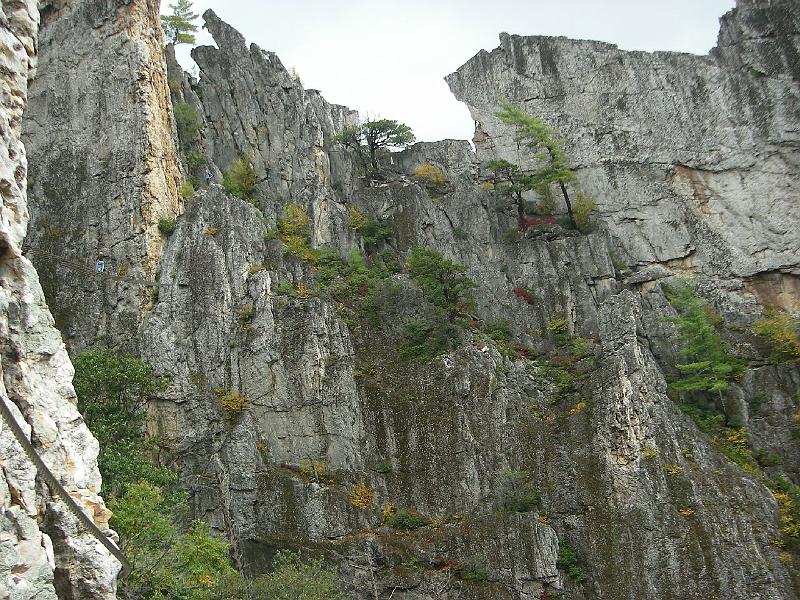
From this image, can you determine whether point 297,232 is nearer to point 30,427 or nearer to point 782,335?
point 782,335

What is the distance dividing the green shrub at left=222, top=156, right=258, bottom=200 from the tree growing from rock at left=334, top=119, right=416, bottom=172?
5691 millimetres

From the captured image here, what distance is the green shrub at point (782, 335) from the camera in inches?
1363

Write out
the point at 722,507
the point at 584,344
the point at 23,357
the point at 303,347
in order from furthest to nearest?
1. the point at 584,344
2. the point at 303,347
3. the point at 722,507
4. the point at 23,357

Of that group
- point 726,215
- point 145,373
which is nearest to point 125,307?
point 145,373

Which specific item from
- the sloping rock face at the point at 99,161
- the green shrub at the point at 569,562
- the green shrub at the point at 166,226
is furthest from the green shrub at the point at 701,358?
the sloping rock face at the point at 99,161

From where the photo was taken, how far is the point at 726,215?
42562 mm

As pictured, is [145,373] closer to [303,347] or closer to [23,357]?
[303,347]

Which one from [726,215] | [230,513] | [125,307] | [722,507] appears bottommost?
[722,507]

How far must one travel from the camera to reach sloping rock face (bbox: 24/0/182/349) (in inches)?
1268

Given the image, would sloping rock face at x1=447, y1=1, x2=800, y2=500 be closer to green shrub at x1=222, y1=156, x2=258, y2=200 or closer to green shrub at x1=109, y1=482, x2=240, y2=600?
green shrub at x1=222, y1=156, x2=258, y2=200

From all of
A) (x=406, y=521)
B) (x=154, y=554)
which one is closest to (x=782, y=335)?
(x=406, y=521)

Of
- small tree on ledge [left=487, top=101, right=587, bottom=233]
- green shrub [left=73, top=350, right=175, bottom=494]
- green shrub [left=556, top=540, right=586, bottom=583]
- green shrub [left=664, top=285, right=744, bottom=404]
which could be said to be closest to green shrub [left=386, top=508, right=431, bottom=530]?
green shrub [left=556, top=540, right=586, bottom=583]

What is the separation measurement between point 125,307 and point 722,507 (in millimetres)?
22099

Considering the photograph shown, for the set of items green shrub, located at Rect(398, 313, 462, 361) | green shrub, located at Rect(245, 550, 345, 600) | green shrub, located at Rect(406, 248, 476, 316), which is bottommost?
green shrub, located at Rect(245, 550, 345, 600)
